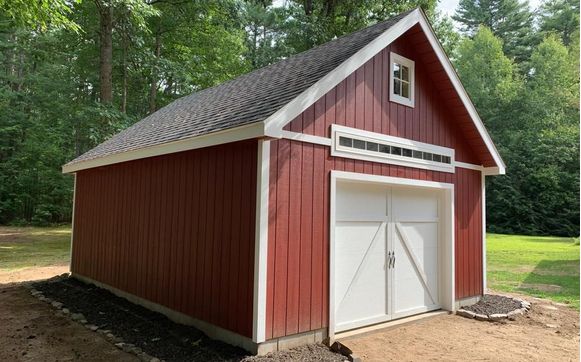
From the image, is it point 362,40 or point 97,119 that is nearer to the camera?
point 362,40

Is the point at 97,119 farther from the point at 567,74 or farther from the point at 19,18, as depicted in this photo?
the point at 567,74

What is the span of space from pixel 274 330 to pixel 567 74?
36.6 meters

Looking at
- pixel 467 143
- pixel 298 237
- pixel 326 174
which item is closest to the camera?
pixel 298 237

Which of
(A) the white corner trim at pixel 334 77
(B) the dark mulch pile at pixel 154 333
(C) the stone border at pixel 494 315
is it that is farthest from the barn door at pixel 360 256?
(C) the stone border at pixel 494 315

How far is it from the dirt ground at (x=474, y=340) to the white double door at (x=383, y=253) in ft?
1.19

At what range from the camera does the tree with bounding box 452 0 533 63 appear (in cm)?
3900

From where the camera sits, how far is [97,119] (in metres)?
16.3

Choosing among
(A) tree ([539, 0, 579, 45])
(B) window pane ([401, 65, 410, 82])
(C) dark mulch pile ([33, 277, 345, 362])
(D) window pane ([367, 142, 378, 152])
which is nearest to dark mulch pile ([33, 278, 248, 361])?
(C) dark mulch pile ([33, 277, 345, 362])

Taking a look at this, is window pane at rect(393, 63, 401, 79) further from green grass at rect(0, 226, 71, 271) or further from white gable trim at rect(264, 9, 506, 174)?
green grass at rect(0, 226, 71, 271)

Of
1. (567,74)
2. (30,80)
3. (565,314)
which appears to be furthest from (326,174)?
(567,74)

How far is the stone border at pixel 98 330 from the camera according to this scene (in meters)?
5.00

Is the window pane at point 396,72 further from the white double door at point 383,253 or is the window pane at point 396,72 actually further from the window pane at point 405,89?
the white double door at point 383,253

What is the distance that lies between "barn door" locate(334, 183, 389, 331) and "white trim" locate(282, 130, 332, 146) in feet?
2.54

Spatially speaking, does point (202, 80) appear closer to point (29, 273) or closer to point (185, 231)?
point (29, 273)
